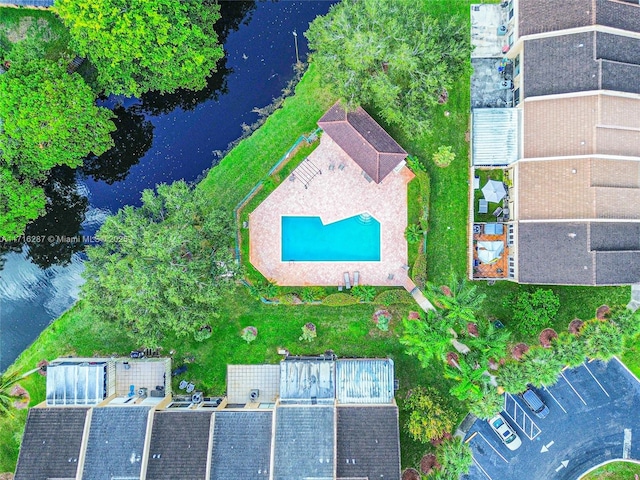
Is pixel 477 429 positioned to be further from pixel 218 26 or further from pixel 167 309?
pixel 218 26

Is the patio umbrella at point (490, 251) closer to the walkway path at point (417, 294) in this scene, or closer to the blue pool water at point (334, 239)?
the walkway path at point (417, 294)

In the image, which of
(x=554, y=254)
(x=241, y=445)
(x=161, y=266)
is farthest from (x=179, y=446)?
(x=554, y=254)

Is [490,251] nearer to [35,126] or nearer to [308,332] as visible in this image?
[308,332]

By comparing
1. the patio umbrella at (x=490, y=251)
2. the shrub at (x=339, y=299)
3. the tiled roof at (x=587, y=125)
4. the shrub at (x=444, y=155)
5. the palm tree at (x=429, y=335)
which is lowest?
the palm tree at (x=429, y=335)

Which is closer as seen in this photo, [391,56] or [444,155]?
[391,56]

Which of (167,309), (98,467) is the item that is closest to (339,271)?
(167,309)

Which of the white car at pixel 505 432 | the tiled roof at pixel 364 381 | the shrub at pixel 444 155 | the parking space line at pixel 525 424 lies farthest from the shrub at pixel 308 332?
the parking space line at pixel 525 424
